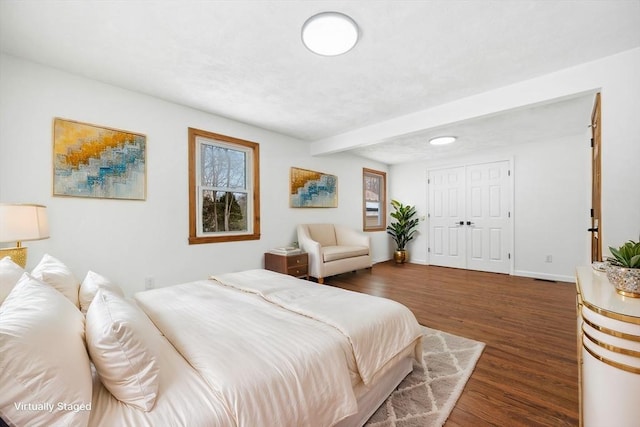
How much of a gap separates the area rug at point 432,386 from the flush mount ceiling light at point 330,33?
2.44 metres

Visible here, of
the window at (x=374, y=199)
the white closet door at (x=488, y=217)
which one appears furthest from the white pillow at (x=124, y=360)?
the white closet door at (x=488, y=217)

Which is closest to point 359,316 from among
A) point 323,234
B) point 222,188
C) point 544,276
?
point 222,188

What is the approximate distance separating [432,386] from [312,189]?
12.0 ft

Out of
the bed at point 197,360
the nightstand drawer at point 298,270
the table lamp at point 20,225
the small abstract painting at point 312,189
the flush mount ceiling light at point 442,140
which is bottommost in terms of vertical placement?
the nightstand drawer at point 298,270

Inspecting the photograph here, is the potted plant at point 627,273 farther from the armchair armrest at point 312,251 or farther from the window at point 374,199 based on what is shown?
the window at point 374,199

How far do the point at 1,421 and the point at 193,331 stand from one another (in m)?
0.70

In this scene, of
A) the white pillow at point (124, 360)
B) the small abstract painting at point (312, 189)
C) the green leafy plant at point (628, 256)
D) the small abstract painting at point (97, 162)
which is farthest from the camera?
the small abstract painting at point (312, 189)

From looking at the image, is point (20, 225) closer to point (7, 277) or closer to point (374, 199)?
point (7, 277)

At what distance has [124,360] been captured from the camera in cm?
86

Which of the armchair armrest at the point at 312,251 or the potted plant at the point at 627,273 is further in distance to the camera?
the armchair armrest at the point at 312,251

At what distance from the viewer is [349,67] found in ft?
7.75

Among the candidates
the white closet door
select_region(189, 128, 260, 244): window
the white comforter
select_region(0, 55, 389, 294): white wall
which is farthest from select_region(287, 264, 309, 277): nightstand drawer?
the white closet door

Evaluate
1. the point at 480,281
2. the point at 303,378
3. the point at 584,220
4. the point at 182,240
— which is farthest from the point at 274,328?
the point at 584,220

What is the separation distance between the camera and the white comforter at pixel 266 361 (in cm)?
93
